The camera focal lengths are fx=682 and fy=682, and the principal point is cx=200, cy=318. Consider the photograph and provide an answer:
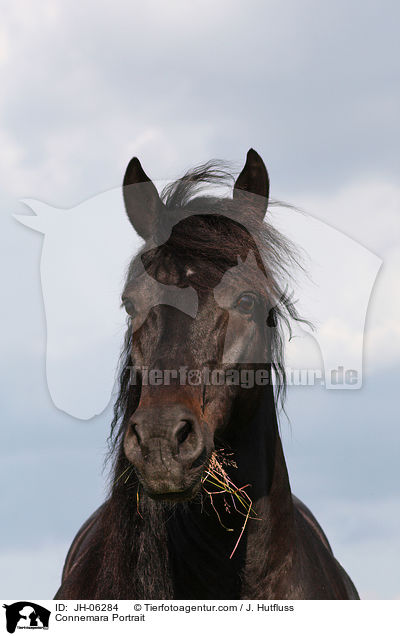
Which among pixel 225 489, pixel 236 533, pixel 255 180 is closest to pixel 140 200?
pixel 255 180

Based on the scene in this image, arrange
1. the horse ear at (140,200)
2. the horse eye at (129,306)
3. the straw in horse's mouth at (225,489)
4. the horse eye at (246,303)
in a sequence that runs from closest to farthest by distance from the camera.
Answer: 1. the straw in horse's mouth at (225,489)
2. the horse eye at (246,303)
3. the horse eye at (129,306)
4. the horse ear at (140,200)

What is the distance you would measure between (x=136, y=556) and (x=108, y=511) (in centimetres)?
38

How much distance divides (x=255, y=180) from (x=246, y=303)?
1.10 metres

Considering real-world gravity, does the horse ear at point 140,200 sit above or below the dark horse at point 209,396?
above

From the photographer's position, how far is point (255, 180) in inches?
193

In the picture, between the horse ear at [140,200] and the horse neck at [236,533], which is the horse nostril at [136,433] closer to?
the horse neck at [236,533]

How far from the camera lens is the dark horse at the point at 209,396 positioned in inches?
158

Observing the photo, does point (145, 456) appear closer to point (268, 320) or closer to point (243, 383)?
point (243, 383)

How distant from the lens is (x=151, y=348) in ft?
13.1

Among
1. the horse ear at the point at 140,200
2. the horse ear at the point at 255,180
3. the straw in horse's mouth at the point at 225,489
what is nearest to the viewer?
the straw in horse's mouth at the point at 225,489

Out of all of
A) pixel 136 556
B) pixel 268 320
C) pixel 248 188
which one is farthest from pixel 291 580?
pixel 248 188

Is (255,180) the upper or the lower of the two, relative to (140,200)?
upper

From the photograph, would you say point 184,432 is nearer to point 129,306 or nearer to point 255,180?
Result: point 129,306

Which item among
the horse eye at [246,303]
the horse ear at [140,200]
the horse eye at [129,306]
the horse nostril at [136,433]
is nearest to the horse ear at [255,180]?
the horse ear at [140,200]
